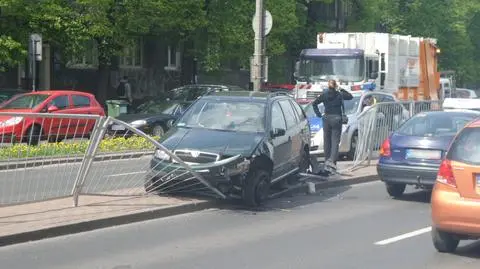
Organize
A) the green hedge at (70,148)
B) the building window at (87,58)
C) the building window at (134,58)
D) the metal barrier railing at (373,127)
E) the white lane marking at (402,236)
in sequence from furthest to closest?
the building window at (134,58) → the building window at (87,58) → the metal barrier railing at (373,127) → the white lane marking at (402,236) → the green hedge at (70,148)

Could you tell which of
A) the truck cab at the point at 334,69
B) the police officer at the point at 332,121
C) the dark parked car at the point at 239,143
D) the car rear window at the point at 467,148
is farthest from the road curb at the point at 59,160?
the truck cab at the point at 334,69

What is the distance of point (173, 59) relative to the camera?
40094 millimetres

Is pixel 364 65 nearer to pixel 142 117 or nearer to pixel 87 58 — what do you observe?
pixel 142 117

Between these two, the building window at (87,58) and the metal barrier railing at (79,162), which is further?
the building window at (87,58)

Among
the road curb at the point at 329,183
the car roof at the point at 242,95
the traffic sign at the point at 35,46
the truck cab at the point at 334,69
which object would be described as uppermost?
the traffic sign at the point at 35,46

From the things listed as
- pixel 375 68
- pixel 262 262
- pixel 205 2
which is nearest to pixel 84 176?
pixel 262 262

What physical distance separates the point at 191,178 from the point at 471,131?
414cm

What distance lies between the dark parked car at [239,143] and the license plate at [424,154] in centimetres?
186

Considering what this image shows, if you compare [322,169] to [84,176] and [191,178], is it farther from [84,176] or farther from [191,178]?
[84,176]

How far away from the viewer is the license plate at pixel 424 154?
1234 cm

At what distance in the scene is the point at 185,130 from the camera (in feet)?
38.8

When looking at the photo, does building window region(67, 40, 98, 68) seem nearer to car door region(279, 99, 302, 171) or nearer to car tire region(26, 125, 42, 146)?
car door region(279, 99, 302, 171)

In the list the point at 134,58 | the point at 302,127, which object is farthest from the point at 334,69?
the point at 134,58

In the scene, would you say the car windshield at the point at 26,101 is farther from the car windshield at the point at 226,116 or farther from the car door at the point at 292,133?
the car door at the point at 292,133
